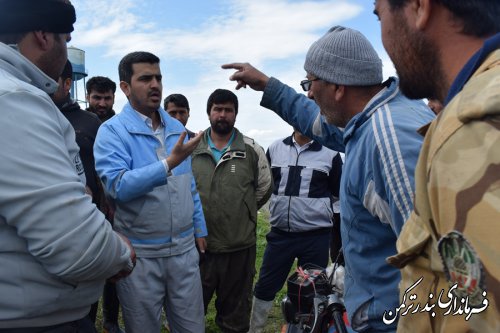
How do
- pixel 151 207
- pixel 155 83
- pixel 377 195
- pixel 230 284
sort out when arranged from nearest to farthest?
pixel 377 195 → pixel 151 207 → pixel 155 83 → pixel 230 284

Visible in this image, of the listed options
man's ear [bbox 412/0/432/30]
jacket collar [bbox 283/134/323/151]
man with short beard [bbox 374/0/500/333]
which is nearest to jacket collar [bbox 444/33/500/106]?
man with short beard [bbox 374/0/500/333]

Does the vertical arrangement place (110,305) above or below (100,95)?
below

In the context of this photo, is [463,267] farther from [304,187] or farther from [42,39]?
[304,187]

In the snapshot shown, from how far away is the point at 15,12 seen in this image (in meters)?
1.68

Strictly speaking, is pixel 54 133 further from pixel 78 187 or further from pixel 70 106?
pixel 70 106

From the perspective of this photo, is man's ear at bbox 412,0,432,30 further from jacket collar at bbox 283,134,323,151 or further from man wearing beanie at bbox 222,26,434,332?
jacket collar at bbox 283,134,323,151

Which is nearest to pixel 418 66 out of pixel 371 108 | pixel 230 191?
pixel 371 108

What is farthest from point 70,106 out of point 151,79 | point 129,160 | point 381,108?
point 381,108

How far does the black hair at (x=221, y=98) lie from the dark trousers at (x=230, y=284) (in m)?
1.69

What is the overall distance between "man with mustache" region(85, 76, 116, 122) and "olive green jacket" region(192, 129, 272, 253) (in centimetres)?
160

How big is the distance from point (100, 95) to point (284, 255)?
304 cm

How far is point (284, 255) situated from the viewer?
4793 mm

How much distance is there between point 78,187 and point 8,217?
0.24 m

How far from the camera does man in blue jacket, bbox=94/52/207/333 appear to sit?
2932mm
